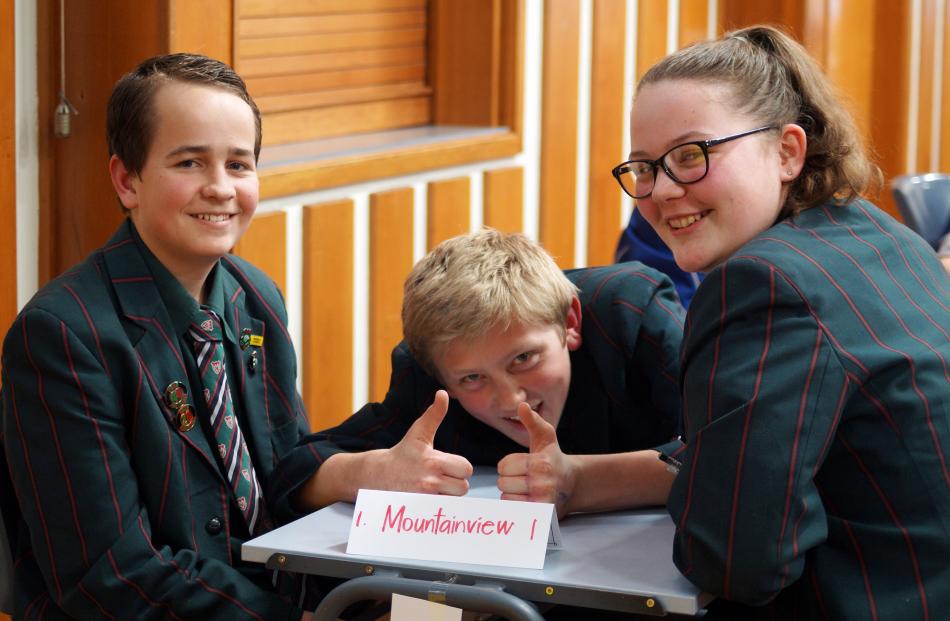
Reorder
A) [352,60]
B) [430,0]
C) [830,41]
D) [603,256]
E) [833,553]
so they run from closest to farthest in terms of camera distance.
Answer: [833,553], [352,60], [430,0], [603,256], [830,41]

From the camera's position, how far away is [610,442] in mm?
2393

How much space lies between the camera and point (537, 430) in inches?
82.1

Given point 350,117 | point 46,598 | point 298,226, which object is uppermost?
point 350,117

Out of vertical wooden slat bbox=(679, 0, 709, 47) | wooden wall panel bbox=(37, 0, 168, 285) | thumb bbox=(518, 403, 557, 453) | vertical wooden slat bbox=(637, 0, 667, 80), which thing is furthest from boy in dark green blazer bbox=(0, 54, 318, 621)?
vertical wooden slat bbox=(679, 0, 709, 47)

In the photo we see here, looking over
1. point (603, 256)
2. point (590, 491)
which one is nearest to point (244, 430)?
point (590, 491)

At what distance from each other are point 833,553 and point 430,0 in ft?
9.70

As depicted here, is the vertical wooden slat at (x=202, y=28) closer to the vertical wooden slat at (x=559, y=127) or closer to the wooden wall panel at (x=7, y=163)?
the wooden wall panel at (x=7, y=163)

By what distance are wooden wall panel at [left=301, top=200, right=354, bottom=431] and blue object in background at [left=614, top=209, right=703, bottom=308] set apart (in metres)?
0.81

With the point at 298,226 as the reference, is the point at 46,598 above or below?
below

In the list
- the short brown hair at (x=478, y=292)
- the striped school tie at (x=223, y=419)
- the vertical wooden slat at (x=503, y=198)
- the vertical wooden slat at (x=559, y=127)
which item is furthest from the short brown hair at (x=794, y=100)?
the vertical wooden slat at (x=559, y=127)

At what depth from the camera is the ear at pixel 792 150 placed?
6.31ft

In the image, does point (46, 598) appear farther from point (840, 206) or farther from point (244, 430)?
point (840, 206)

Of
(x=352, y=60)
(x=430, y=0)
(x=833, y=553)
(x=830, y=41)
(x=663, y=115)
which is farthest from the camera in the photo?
(x=830, y=41)

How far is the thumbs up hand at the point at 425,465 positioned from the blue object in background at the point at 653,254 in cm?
127
